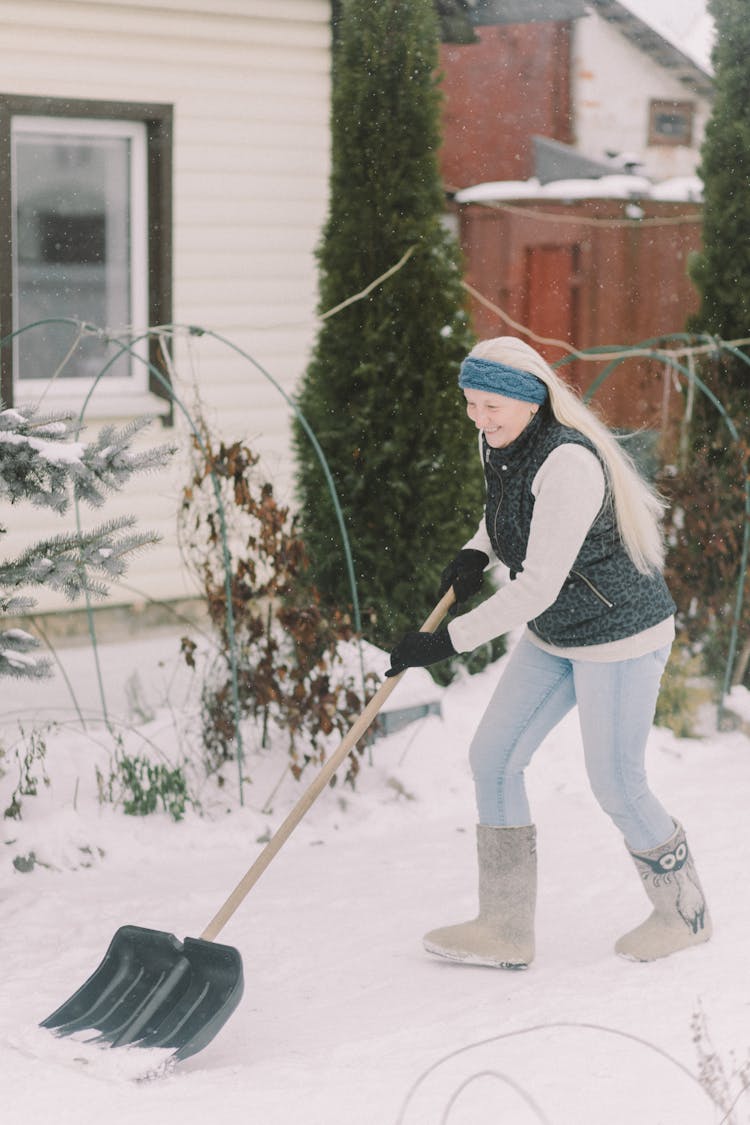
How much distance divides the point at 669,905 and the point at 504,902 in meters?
0.46

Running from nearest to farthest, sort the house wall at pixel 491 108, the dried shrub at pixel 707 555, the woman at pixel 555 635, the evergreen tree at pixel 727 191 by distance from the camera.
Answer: the woman at pixel 555 635 < the dried shrub at pixel 707 555 < the evergreen tree at pixel 727 191 < the house wall at pixel 491 108

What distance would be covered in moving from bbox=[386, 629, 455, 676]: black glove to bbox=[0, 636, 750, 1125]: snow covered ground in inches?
36.1

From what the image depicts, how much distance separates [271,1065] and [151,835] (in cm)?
188

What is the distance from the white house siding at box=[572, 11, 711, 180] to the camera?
2403 cm

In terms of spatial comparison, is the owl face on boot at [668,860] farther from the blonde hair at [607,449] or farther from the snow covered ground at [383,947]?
the blonde hair at [607,449]

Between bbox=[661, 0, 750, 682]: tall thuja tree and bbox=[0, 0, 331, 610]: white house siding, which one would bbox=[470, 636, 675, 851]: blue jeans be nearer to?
bbox=[661, 0, 750, 682]: tall thuja tree

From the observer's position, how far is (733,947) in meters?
4.45

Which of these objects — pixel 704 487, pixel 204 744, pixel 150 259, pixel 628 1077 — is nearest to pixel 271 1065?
pixel 628 1077

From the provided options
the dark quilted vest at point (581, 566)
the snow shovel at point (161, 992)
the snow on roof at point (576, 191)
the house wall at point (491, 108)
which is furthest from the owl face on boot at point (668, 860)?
the house wall at point (491, 108)

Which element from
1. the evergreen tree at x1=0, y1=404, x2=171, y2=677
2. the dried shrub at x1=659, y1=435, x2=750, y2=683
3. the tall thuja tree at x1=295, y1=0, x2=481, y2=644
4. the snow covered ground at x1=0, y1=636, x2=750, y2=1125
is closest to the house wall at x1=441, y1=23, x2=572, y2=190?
the tall thuja tree at x1=295, y1=0, x2=481, y2=644

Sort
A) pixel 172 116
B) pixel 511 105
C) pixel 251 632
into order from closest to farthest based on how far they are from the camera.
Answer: pixel 251 632 < pixel 172 116 < pixel 511 105

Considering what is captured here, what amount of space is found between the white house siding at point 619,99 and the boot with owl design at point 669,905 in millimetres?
20472

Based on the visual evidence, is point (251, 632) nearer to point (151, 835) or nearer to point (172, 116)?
point (151, 835)

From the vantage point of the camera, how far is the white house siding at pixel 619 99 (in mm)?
24031
